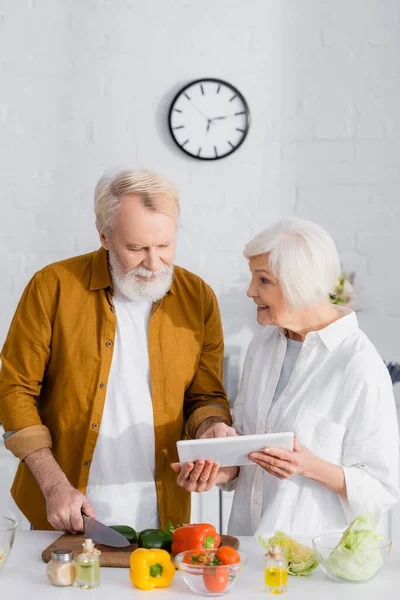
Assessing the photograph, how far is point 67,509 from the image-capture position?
1949mm

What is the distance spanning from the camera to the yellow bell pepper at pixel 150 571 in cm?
160

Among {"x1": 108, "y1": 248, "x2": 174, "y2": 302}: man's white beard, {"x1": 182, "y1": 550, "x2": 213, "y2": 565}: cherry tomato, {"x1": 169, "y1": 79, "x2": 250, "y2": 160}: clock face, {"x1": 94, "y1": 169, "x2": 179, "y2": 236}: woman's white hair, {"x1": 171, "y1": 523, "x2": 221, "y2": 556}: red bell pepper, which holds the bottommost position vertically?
{"x1": 171, "y1": 523, "x2": 221, "y2": 556}: red bell pepper

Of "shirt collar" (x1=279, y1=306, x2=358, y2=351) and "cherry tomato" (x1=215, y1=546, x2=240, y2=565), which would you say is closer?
"cherry tomato" (x1=215, y1=546, x2=240, y2=565)

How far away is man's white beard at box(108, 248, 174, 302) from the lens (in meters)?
2.20

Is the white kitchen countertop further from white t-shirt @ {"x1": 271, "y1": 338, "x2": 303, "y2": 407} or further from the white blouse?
white t-shirt @ {"x1": 271, "y1": 338, "x2": 303, "y2": 407}

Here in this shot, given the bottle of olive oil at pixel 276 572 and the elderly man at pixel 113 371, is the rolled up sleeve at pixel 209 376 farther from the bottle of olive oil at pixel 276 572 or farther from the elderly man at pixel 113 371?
the bottle of olive oil at pixel 276 572

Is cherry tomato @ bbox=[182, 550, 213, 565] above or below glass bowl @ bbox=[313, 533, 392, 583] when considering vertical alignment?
above

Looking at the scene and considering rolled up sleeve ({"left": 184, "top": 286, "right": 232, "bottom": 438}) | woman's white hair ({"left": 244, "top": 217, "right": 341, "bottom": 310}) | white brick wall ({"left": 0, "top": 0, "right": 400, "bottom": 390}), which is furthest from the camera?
white brick wall ({"left": 0, "top": 0, "right": 400, "bottom": 390})

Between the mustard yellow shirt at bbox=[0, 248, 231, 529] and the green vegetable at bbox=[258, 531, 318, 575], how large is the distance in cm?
63

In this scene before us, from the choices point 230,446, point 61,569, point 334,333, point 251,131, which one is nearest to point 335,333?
point 334,333

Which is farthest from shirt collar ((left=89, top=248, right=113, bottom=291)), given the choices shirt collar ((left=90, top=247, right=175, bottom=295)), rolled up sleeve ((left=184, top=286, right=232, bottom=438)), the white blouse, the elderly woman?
the white blouse

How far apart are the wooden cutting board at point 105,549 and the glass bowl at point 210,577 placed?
237 millimetres

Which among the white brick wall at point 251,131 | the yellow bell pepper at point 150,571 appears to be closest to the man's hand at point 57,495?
the yellow bell pepper at point 150,571

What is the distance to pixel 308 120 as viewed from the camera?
3.63 meters
